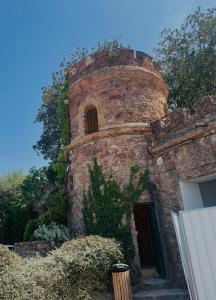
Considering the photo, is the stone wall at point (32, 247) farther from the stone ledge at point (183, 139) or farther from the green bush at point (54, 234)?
the stone ledge at point (183, 139)

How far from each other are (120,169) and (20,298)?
5841mm

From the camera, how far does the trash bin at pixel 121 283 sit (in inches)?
283

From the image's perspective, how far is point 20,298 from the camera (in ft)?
15.9

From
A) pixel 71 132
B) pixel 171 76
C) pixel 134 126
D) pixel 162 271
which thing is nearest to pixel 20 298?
pixel 162 271

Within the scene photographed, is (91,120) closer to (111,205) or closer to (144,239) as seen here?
(111,205)

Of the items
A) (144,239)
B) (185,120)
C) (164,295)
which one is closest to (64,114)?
(185,120)

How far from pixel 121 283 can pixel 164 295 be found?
1402 millimetres

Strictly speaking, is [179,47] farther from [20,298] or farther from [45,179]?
[20,298]

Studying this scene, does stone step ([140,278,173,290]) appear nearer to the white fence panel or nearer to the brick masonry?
the brick masonry

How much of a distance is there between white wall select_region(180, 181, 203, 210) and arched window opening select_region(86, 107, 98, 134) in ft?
Result: 14.4

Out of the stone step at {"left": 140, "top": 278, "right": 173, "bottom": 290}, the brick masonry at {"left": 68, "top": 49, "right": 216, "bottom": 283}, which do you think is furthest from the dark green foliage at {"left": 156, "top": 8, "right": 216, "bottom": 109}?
the stone step at {"left": 140, "top": 278, "right": 173, "bottom": 290}

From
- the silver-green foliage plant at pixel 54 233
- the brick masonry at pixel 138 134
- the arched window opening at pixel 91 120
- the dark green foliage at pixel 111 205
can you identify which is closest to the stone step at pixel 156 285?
the brick masonry at pixel 138 134

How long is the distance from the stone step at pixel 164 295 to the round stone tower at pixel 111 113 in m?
3.36

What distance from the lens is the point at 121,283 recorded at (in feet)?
23.8
